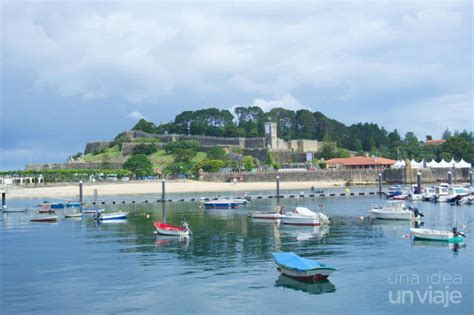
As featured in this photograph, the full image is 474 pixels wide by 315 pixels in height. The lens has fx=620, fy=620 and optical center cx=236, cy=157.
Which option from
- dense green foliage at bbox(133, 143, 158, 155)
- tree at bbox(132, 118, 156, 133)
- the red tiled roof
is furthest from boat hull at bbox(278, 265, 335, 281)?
tree at bbox(132, 118, 156, 133)

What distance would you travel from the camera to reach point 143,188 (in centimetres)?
8281

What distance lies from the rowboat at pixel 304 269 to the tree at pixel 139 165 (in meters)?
78.1

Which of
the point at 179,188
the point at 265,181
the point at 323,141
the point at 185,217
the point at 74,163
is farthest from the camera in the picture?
the point at 323,141

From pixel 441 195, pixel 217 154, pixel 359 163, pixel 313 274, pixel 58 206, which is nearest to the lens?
pixel 313 274

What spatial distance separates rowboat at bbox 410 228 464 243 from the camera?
29250 mm

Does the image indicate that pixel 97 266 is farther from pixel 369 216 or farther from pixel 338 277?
pixel 369 216

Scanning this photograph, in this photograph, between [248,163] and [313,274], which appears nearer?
[313,274]

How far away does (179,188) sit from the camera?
83.6m

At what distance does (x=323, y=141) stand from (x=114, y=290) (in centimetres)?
11101

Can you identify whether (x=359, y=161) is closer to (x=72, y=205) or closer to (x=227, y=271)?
(x=72, y=205)

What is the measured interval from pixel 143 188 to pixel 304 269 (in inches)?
2496

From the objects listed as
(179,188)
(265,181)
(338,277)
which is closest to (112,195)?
(179,188)

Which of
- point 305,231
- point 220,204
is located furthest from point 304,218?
point 220,204

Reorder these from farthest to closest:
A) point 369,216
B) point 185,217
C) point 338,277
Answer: point 185,217
point 369,216
point 338,277
